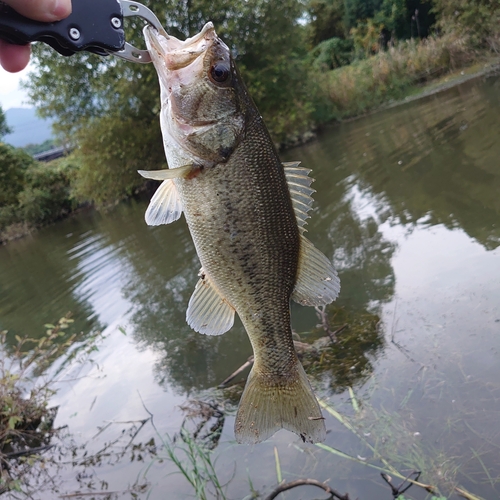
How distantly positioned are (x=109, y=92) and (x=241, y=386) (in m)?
19.7

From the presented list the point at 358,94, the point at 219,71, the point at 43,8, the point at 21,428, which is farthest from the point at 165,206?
the point at 358,94

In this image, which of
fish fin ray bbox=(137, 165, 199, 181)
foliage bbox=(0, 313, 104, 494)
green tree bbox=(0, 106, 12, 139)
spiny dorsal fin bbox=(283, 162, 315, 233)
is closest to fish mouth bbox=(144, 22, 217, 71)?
fish fin ray bbox=(137, 165, 199, 181)

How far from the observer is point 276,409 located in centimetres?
214

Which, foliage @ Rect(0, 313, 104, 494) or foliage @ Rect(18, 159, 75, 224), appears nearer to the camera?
foliage @ Rect(0, 313, 104, 494)

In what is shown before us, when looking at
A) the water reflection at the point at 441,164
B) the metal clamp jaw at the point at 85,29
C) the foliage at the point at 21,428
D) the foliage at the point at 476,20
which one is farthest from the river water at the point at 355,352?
the foliage at the point at 476,20

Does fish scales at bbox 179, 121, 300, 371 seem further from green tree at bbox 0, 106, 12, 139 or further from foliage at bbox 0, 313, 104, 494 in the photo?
green tree at bbox 0, 106, 12, 139

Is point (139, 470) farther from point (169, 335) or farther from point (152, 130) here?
point (152, 130)

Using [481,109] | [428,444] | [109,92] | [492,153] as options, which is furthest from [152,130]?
[428,444]

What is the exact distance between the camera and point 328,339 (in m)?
5.26

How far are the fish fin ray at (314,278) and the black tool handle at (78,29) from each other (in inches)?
46.2

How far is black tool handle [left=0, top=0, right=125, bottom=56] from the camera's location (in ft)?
5.43

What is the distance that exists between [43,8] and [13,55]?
1.24ft

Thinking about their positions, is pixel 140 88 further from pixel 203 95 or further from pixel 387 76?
pixel 203 95

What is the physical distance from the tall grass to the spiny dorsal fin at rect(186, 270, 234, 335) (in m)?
24.0
